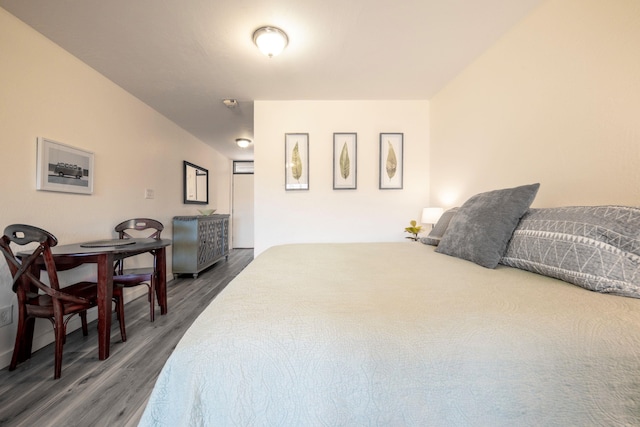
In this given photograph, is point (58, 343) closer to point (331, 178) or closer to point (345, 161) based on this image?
point (331, 178)

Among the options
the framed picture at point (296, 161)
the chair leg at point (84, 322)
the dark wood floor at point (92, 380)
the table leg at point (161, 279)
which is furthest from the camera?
the framed picture at point (296, 161)

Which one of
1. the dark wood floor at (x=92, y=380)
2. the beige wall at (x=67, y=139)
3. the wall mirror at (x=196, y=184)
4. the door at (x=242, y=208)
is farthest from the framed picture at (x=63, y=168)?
the door at (x=242, y=208)

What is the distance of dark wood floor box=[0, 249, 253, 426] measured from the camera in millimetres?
1137

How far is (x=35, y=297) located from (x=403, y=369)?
89.9 inches

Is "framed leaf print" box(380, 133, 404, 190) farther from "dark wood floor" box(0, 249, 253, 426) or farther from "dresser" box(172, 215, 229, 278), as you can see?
"dresser" box(172, 215, 229, 278)

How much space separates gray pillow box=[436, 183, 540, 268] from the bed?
0.52 meters

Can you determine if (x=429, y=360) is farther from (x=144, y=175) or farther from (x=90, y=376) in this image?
(x=144, y=175)

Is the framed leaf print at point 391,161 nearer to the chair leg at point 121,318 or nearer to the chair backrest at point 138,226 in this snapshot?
the chair backrest at point 138,226

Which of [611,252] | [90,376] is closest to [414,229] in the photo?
[611,252]

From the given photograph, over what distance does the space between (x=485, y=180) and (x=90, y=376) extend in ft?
10.6

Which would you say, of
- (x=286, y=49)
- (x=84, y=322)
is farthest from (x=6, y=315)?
(x=286, y=49)

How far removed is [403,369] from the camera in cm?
54

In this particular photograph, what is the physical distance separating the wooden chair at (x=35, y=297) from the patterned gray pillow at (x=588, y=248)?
99.8 inches

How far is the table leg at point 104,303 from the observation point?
1.55m
